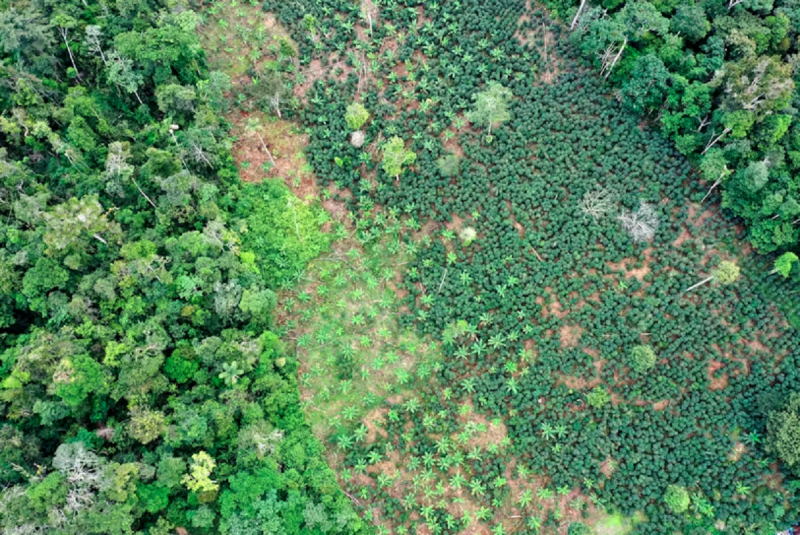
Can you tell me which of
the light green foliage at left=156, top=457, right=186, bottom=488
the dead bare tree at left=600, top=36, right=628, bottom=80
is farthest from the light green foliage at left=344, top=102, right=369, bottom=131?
the light green foliage at left=156, top=457, right=186, bottom=488

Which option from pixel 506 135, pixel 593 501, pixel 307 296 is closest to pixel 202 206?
pixel 307 296

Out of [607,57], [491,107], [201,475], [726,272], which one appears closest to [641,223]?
[726,272]

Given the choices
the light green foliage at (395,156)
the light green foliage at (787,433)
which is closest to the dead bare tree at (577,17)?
the light green foliage at (395,156)

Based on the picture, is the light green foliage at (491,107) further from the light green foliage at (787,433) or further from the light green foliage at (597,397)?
the light green foliage at (787,433)

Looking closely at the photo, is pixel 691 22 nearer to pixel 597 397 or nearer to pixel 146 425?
pixel 597 397

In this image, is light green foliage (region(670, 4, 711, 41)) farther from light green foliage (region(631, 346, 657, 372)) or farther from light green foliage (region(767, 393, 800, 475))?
light green foliage (region(767, 393, 800, 475))
